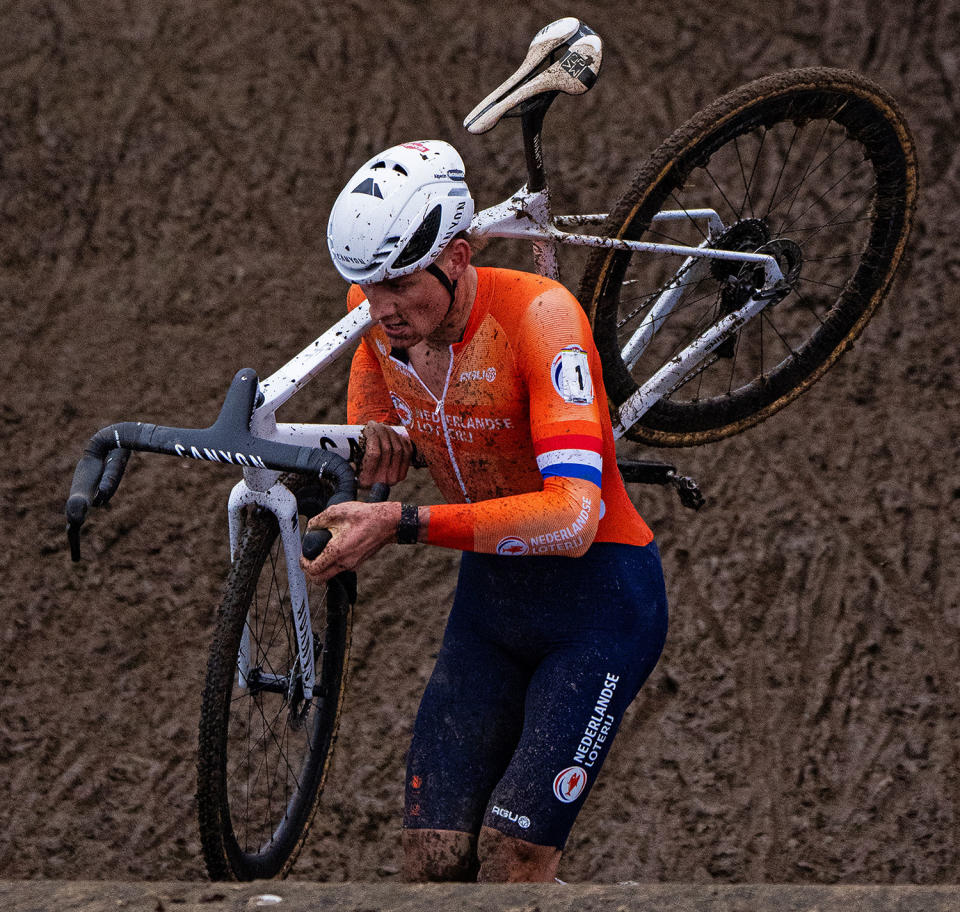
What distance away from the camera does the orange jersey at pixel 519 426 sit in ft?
11.7

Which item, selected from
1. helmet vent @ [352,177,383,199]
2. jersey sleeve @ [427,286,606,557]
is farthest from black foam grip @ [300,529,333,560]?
helmet vent @ [352,177,383,199]

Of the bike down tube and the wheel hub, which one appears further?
the wheel hub

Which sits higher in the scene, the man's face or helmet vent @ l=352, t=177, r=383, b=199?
helmet vent @ l=352, t=177, r=383, b=199

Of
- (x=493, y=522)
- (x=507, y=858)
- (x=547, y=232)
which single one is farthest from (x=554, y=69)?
(x=507, y=858)

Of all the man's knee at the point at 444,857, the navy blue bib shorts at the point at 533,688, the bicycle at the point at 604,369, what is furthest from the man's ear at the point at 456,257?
the man's knee at the point at 444,857

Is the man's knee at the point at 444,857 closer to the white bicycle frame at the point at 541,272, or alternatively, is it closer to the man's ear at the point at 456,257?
the white bicycle frame at the point at 541,272

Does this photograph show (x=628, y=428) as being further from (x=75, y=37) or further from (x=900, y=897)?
(x=75, y=37)

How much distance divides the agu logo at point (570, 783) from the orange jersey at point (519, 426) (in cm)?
75

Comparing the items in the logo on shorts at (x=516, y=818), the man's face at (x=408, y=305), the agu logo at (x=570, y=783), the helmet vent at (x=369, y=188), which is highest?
the helmet vent at (x=369, y=188)

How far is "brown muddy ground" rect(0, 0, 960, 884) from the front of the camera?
6.79m

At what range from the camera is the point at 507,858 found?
3.82 metres

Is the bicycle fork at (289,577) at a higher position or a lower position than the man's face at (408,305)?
lower

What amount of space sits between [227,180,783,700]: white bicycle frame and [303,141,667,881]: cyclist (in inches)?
6.8

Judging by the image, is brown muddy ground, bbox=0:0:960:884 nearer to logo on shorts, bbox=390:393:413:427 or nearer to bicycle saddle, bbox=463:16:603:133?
logo on shorts, bbox=390:393:413:427
